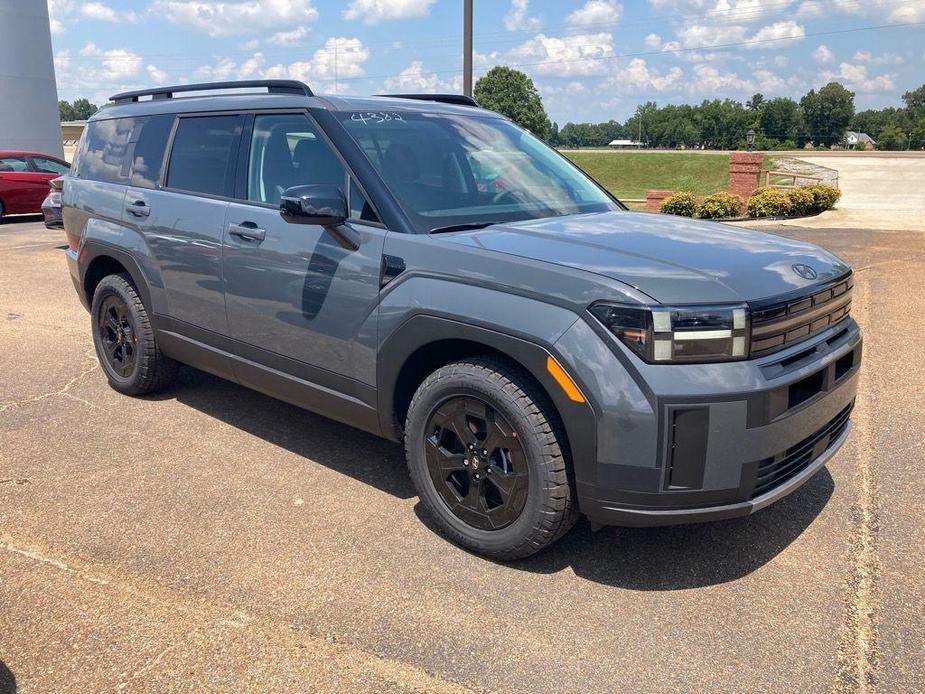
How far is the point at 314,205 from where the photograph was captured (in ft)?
11.4

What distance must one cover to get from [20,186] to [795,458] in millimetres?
18004

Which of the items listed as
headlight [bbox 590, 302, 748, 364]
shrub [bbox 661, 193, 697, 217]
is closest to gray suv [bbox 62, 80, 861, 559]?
headlight [bbox 590, 302, 748, 364]


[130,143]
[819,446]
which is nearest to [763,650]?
[819,446]

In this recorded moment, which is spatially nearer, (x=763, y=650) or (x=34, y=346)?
(x=763, y=650)

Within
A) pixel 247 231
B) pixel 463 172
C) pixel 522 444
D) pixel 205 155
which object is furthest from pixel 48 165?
pixel 522 444

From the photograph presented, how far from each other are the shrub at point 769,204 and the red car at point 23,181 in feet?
47.7

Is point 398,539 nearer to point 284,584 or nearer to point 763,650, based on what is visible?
point 284,584

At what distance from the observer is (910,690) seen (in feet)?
8.33

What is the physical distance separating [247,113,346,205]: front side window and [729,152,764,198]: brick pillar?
17.9 metres

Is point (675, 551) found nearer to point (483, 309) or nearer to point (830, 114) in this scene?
point (483, 309)

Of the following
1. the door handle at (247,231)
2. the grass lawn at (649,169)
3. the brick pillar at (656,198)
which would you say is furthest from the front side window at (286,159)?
the grass lawn at (649,169)

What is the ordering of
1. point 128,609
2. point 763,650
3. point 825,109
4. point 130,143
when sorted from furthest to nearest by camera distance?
point 825,109 → point 130,143 → point 128,609 → point 763,650

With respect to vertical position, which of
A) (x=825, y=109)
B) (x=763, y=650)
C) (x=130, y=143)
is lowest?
(x=763, y=650)

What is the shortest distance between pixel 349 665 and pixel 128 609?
36.2 inches
